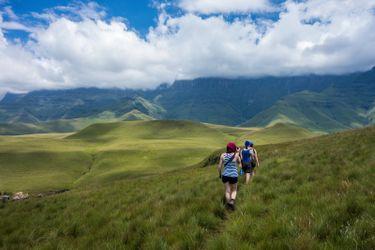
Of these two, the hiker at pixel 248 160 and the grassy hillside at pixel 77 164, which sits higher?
the hiker at pixel 248 160

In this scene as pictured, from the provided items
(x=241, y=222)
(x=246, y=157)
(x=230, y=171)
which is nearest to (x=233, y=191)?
(x=230, y=171)

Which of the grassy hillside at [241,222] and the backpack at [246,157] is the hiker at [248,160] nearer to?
the backpack at [246,157]

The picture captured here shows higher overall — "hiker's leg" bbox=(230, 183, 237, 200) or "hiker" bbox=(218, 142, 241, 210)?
A: "hiker" bbox=(218, 142, 241, 210)

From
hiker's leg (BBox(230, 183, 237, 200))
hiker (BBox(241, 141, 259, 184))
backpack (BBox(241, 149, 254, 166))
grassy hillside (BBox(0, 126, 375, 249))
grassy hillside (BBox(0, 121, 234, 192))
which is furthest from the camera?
grassy hillside (BBox(0, 121, 234, 192))

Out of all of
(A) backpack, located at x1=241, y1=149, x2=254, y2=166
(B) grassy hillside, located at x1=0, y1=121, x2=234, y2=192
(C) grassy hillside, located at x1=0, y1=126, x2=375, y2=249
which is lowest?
(B) grassy hillside, located at x1=0, y1=121, x2=234, y2=192

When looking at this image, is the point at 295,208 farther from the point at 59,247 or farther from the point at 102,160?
the point at 102,160

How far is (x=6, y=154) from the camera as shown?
562 feet

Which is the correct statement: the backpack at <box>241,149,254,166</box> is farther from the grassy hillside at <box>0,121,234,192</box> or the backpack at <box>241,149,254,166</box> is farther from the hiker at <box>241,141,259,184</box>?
the grassy hillside at <box>0,121,234,192</box>

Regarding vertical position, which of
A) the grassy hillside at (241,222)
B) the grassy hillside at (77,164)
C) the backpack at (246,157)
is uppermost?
the backpack at (246,157)

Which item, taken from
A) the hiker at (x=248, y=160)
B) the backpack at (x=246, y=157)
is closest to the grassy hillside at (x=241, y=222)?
the hiker at (x=248, y=160)

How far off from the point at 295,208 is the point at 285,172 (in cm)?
704

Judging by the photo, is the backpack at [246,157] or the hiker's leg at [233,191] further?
the backpack at [246,157]

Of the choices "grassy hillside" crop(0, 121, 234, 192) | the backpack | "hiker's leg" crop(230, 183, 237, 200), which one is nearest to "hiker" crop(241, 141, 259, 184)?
the backpack

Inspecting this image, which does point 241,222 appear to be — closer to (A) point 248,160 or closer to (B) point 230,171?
(B) point 230,171
